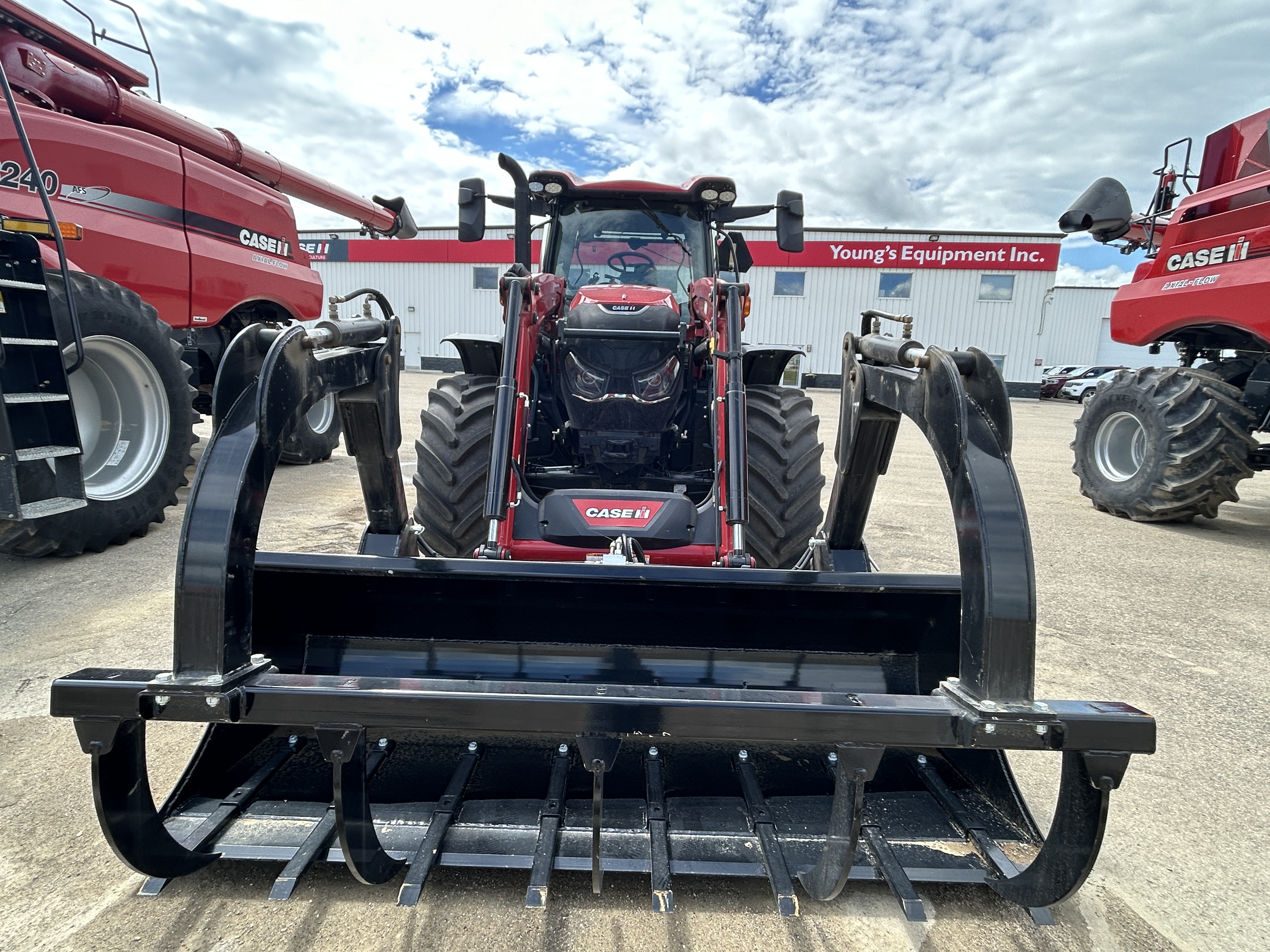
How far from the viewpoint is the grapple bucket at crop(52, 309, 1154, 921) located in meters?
1.40

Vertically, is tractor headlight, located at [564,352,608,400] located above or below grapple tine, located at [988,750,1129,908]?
above

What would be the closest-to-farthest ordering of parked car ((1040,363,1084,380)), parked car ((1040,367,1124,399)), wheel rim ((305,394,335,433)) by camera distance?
wheel rim ((305,394,335,433))
parked car ((1040,367,1124,399))
parked car ((1040,363,1084,380))

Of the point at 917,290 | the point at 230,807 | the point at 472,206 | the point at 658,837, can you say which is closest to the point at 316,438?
the point at 472,206

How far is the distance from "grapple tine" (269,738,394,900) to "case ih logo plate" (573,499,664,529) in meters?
1.31

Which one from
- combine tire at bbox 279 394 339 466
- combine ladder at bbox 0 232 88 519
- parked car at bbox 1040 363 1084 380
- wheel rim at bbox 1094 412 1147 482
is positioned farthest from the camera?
parked car at bbox 1040 363 1084 380

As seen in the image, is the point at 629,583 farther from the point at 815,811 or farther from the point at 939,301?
the point at 939,301

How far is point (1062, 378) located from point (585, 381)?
25.7 m

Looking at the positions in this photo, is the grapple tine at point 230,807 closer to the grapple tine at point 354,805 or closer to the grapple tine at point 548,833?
the grapple tine at point 354,805

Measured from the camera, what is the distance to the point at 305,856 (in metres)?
1.71

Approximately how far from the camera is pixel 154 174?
541 centimetres

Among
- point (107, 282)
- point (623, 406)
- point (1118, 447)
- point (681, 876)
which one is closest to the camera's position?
point (681, 876)

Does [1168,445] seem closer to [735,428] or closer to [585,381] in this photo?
[735,428]

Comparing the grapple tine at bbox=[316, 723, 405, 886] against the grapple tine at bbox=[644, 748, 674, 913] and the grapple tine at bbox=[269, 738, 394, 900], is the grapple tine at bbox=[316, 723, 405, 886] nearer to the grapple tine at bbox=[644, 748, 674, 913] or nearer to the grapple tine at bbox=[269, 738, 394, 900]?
the grapple tine at bbox=[269, 738, 394, 900]

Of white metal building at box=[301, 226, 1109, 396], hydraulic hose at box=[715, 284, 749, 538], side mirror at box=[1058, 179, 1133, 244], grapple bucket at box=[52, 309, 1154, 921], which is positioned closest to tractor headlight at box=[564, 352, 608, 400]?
hydraulic hose at box=[715, 284, 749, 538]
